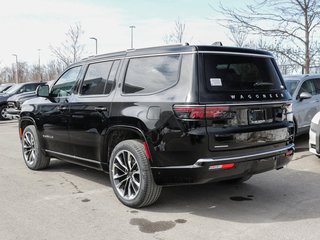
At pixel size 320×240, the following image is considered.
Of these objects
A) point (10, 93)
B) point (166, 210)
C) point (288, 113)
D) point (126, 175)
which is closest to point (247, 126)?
point (288, 113)

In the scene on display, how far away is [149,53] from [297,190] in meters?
2.84

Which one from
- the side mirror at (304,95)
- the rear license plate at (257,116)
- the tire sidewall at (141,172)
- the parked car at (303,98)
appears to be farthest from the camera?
the parked car at (303,98)

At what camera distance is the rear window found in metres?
4.42

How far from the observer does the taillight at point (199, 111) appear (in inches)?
165

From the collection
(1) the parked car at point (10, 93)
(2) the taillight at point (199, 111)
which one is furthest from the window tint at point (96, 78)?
(1) the parked car at point (10, 93)

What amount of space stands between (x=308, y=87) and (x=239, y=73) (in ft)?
19.6

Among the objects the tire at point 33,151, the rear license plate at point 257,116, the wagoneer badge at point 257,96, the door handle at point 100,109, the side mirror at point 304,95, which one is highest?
the wagoneer badge at point 257,96

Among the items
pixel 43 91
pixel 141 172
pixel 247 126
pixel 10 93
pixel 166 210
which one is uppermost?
pixel 43 91

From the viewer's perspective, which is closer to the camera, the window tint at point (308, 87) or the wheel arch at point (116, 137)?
the wheel arch at point (116, 137)

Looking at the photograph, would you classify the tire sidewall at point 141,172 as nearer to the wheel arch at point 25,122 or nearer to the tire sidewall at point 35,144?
the tire sidewall at point 35,144

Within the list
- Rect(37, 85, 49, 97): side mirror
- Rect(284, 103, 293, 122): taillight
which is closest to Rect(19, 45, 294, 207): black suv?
Rect(284, 103, 293, 122): taillight

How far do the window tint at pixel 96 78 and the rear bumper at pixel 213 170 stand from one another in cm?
158

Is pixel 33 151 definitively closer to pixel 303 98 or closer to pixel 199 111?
pixel 199 111

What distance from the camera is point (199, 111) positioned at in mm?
4191
